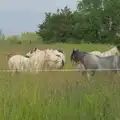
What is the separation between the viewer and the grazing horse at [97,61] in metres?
11.0

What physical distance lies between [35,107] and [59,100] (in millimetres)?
447

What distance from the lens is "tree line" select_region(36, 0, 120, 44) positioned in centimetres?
6262

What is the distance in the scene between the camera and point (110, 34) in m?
63.4

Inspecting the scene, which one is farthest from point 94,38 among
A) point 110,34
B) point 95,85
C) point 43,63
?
point 95,85

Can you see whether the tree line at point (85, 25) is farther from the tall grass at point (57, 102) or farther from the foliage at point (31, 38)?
the tall grass at point (57, 102)

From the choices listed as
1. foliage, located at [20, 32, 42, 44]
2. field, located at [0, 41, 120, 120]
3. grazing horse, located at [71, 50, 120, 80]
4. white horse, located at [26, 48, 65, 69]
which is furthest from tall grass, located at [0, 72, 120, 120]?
foliage, located at [20, 32, 42, 44]

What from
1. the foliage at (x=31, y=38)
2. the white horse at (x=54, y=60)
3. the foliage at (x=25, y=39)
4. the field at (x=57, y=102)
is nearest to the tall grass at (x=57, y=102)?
the field at (x=57, y=102)

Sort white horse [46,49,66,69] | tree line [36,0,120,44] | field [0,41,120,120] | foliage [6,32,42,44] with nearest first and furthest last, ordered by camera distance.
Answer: field [0,41,120,120]
white horse [46,49,66,69]
foliage [6,32,42,44]
tree line [36,0,120,44]

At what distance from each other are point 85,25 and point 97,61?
54.2 metres

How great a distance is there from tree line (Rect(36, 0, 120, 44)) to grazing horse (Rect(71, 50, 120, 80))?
154 feet

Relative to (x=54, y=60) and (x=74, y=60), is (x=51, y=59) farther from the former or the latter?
(x=74, y=60)

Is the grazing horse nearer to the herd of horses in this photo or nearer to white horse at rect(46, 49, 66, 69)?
the herd of horses

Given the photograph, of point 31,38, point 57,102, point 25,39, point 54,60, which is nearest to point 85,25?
point 25,39

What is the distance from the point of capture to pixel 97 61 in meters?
11.3
